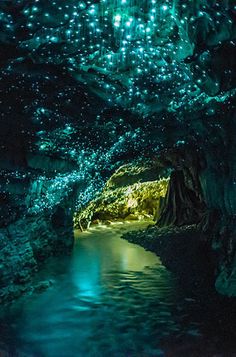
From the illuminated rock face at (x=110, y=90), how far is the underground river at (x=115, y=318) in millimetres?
1655

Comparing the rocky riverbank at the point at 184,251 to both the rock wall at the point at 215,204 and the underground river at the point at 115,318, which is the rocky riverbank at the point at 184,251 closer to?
the rock wall at the point at 215,204

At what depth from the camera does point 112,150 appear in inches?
414

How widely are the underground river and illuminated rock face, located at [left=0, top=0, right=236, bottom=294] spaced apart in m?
1.66

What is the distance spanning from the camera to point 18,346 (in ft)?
19.0

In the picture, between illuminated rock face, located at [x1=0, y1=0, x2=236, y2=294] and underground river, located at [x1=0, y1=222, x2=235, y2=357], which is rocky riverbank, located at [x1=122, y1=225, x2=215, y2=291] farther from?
illuminated rock face, located at [x1=0, y1=0, x2=236, y2=294]

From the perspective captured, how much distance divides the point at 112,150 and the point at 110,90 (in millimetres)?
4164

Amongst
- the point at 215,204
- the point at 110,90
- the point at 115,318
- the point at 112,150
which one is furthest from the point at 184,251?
the point at 110,90

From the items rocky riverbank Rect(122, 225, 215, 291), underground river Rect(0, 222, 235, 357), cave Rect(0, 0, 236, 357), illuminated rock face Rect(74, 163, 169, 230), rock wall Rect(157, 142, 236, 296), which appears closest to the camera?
cave Rect(0, 0, 236, 357)

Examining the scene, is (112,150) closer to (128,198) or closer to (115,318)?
(115,318)

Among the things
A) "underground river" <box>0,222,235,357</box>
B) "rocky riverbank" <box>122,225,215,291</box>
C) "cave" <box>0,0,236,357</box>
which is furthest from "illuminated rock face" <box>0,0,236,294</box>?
"underground river" <box>0,222,235,357</box>

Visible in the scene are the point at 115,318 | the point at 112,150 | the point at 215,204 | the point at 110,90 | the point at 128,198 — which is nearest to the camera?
the point at 110,90

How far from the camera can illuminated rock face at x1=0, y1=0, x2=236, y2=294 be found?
4637 mm

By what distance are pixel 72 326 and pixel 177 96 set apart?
471 centimetres

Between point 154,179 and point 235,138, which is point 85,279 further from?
point 154,179
